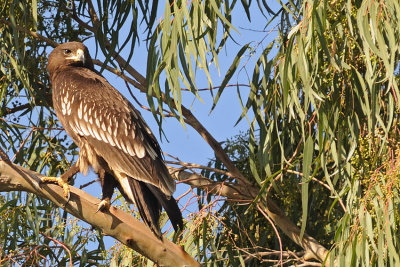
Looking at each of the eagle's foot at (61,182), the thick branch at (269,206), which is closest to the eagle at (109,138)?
the eagle's foot at (61,182)

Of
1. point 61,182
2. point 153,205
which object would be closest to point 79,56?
point 153,205

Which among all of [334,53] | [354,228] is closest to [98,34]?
[334,53]

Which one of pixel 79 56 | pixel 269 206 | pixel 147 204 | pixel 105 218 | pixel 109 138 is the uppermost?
pixel 79 56

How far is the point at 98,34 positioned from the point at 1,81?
0.72 meters

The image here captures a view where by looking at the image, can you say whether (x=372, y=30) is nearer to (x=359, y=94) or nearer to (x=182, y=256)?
(x=359, y=94)

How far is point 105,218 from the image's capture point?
9.71 ft

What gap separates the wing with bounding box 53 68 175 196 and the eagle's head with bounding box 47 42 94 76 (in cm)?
11

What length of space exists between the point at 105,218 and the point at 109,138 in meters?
0.75

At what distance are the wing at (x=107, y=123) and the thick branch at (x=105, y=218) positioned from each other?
379 mm

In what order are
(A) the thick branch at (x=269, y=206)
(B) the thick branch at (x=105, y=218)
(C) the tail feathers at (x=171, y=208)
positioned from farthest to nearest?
1. (A) the thick branch at (x=269, y=206)
2. (C) the tail feathers at (x=171, y=208)
3. (B) the thick branch at (x=105, y=218)

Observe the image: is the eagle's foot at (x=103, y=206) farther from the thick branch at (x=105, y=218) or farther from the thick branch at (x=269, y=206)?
the thick branch at (x=269, y=206)

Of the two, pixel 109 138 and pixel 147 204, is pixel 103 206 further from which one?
pixel 109 138

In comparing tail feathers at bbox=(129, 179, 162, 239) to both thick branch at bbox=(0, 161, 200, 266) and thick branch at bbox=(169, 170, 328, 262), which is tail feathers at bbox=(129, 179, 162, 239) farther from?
thick branch at bbox=(169, 170, 328, 262)

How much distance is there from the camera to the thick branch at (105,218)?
9.27ft
